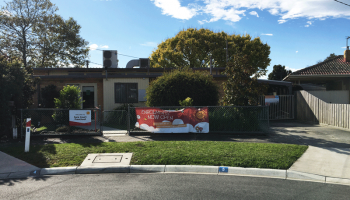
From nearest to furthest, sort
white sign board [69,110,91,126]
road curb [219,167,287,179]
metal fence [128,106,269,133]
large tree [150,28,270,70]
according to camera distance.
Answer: road curb [219,167,287,179], white sign board [69,110,91,126], metal fence [128,106,269,133], large tree [150,28,270,70]

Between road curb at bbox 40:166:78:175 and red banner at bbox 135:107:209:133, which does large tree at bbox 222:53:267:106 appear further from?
road curb at bbox 40:166:78:175

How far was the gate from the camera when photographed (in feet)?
56.9

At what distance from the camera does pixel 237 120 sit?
10.8 m

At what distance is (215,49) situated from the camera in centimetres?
3472

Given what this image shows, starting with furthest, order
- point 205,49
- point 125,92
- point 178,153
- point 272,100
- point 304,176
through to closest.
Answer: point 205,49, point 272,100, point 125,92, point 178,153, point 304,176

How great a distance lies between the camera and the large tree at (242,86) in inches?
441

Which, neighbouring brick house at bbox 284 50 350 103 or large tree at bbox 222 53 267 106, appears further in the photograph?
neighbouring brick house at bbox 284 50 350 103

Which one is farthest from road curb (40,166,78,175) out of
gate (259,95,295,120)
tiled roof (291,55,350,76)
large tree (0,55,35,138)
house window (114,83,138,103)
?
tiled roof (291,55,350,76)

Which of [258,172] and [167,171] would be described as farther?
[167,171]

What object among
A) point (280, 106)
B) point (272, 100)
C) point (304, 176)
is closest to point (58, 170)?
point (304, 176)

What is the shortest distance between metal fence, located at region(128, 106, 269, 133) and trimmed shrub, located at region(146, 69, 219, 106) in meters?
1.81

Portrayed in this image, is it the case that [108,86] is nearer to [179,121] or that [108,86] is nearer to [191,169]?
[179,121]

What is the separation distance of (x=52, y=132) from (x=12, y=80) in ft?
8.20

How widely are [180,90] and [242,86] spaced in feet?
9.89
